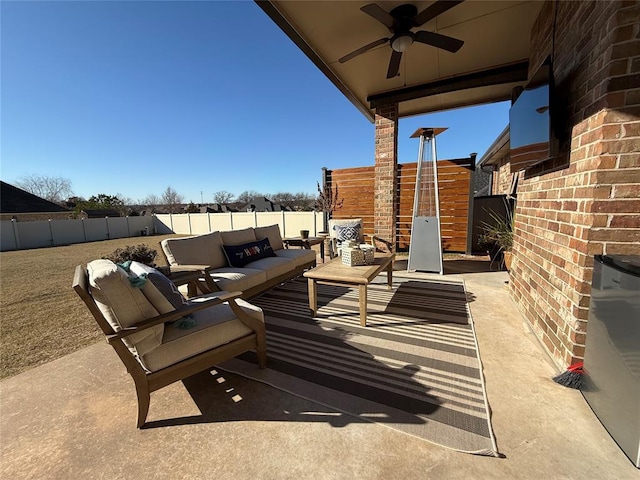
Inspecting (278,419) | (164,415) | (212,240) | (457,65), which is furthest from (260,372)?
(457,65)

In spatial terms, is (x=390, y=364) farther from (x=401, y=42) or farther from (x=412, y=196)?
(x=412, y=196)

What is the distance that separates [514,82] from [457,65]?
38.0 inches

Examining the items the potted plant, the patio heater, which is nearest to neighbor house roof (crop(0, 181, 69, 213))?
the patio heater

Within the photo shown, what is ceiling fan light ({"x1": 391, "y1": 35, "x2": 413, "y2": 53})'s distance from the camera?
2.70 m

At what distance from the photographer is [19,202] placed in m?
16.3

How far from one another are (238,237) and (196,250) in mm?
714

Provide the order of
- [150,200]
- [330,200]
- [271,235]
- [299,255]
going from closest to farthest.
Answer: [299,255] < [271,235] < [330,200] < [150,200]

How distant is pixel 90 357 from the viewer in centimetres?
214

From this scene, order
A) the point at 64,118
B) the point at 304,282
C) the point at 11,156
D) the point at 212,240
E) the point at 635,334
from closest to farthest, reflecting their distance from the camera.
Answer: the point at 635,334
the point at 212,240
the point at 304,282
the point at 64,118
the point at 11,156

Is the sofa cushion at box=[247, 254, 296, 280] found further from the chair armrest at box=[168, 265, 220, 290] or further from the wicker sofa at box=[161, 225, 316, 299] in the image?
the chair armrest at box=[168, 265, 220, 290]

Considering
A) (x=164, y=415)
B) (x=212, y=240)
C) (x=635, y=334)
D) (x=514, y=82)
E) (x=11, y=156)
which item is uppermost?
Answer: (x=11, y=156)

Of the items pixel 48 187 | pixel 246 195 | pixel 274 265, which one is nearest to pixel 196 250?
pixel 274 265

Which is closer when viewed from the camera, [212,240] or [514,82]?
[212,240]

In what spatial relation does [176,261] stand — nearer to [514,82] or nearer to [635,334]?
[635,334]
